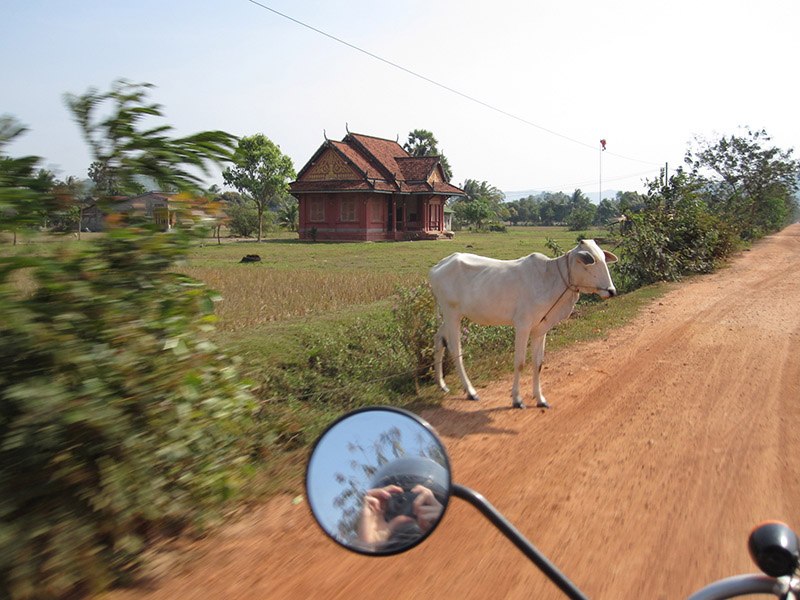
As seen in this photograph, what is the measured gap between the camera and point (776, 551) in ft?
5.41

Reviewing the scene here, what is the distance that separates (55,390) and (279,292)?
39.4 ft

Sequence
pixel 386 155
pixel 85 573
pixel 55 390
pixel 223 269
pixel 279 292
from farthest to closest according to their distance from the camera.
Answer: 1. pixel 386 155
2. pixel 223 269
3. pixel 279 292
4. pixel 85 573
5. pixel 55 390

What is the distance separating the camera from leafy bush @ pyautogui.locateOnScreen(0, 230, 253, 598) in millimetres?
2855

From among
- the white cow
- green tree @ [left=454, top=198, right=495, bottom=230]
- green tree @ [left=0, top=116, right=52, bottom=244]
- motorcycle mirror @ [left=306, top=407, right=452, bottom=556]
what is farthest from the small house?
motorcycle mirror @ [left=306, top=407, right=452, bottom=556]

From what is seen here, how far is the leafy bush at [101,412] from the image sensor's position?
2.86 m

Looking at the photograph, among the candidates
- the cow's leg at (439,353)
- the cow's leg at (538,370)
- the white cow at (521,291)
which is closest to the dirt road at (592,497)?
the cow's leg at (538,370)

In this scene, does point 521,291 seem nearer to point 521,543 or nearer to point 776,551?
point 521,543

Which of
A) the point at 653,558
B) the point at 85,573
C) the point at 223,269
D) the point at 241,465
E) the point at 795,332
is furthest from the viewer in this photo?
the point at 223,269

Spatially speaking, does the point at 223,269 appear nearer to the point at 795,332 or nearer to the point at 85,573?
the point at 795,332

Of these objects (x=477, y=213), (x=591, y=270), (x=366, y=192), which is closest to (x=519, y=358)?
(x=591, y=270)

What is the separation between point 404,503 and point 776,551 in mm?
919

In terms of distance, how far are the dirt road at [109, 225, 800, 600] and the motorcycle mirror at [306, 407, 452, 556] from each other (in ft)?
5.09

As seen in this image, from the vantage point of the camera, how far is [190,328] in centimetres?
389

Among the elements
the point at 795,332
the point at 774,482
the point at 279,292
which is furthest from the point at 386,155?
the point at 774,482
